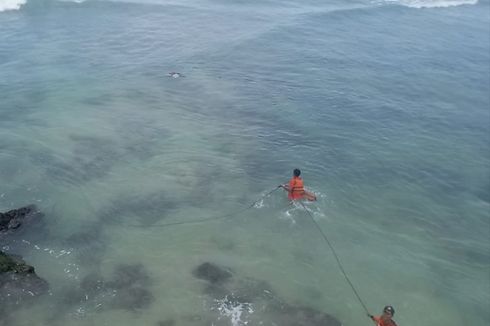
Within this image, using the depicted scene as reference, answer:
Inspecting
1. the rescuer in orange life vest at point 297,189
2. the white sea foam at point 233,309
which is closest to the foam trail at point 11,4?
the rescuer in orange life vest at point 297,189

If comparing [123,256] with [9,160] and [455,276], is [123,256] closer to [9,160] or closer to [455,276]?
[9,160]

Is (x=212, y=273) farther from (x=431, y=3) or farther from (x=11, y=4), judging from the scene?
(x=431, y=3)

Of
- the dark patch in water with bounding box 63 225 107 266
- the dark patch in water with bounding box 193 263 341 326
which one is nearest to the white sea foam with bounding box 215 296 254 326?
the dark patch in water with bounding box 193 263 341 326

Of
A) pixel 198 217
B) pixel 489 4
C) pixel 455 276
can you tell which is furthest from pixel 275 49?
pixel 489 4

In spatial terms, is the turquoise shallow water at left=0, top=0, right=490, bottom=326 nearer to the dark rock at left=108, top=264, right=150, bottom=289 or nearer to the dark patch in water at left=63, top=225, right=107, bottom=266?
the dark patch in water at left=63, top=225, right=107, bottom=266

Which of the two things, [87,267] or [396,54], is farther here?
[396,54]
